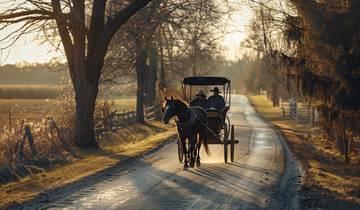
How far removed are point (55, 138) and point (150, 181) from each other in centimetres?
1086

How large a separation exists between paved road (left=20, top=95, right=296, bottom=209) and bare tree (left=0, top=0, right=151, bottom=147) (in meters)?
5.92

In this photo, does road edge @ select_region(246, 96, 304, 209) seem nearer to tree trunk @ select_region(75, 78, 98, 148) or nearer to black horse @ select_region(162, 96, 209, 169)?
black horse @ select_region(162, 96, 209, 169)

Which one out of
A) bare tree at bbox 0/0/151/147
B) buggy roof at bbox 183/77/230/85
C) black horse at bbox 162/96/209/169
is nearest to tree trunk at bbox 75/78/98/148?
bare tree at bbox 0/0/151/147

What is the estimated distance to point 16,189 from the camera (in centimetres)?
1678

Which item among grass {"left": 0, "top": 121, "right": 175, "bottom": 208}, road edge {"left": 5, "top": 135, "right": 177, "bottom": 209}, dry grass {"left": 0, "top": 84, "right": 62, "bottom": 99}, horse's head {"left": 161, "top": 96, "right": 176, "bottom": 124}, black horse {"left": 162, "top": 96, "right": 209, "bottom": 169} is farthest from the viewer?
dry grass {"left": 0, "top": 84, "right": 62, "bottom": 99}

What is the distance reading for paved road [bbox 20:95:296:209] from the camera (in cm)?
1349

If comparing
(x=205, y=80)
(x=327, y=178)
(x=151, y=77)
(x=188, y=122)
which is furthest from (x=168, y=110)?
(x=151, y=77)

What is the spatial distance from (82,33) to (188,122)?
10217mm

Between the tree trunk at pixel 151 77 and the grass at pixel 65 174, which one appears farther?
the tree trunk at pixel 151 77

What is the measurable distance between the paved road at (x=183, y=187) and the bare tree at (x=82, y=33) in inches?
233

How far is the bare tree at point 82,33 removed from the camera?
26.4 m

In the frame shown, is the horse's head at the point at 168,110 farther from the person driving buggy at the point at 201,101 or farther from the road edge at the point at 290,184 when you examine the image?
the road edge at the point at 290,184

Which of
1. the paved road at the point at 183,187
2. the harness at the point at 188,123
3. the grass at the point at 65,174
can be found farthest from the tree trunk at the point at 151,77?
the harness at the point at 188,123

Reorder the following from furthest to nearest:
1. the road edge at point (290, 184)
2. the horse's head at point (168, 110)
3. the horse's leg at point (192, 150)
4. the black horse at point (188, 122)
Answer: the horse's leg at point (192, 150), the black horse at point (188, 122), the horse's head at point (168, 110), the road edge at point (290, 184)
